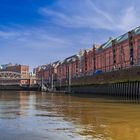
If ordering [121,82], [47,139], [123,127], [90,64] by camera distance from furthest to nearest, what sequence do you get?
[90,64]
[121,82]
[123,127]
[47,139]

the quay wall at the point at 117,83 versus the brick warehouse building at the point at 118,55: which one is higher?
the brick warehouse building at the point at 118,55

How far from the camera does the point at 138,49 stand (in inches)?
3516

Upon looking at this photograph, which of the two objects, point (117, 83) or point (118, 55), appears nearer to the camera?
point (117, 83)

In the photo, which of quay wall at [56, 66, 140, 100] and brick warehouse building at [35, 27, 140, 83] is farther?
brick warehouse building at [35, 27, 140, 83]

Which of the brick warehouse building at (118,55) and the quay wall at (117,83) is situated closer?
the quay wall at (117,83)

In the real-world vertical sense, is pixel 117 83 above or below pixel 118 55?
below

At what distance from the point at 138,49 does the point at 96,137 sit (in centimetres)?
7486

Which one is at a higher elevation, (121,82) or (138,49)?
(138,49)

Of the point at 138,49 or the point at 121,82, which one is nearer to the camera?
the point at 121,82

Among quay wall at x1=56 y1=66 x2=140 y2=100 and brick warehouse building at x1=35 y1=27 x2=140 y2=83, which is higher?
brick warehouse building at x1=35 y1=27 x2=140 y2=83

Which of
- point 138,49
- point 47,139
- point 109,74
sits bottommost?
point 47,139

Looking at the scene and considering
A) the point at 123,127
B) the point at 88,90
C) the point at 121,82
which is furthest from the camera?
the point at 88,90

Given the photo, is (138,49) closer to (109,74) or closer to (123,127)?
(109,74)

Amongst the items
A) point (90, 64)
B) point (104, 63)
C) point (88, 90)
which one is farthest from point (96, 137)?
point (90, 64)
